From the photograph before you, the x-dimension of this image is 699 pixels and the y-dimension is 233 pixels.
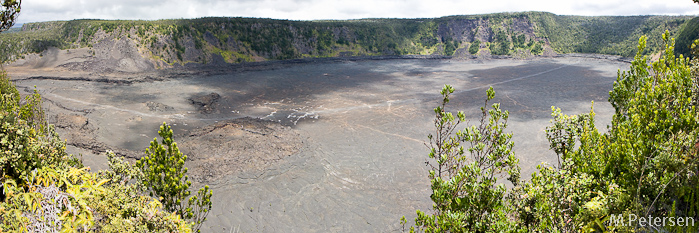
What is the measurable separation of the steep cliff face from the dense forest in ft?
0.53

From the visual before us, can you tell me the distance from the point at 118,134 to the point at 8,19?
19.0m

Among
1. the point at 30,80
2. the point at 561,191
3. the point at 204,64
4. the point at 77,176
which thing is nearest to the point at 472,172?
the point at 561,191

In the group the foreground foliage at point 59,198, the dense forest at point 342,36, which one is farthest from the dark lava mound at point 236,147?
the dense forest at point 342,36

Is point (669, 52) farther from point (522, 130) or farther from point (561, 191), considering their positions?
point (522, 130)

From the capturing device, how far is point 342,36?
88.5 m

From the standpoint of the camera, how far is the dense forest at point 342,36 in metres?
61.4

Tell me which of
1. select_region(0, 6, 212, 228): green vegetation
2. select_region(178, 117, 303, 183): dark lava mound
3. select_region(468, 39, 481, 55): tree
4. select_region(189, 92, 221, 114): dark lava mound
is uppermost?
select_region(468, 39, 481, 55): tree

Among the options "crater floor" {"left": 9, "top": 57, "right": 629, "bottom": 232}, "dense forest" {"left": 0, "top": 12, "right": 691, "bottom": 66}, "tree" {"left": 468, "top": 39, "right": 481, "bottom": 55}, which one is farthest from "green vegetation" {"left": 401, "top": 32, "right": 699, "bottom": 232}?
"tree" {"left": 468, "top": 39, "right": 481, "bottom": 55}

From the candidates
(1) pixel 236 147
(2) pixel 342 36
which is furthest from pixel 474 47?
(1) pixel 236 147

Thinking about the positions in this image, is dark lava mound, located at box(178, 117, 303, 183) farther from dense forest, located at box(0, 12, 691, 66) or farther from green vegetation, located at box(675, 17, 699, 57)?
green vegetation, located at box(675, 17, 699, 57)

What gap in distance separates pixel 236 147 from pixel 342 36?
66.5 m

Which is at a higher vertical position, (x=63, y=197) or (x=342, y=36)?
(x=342, y=36)

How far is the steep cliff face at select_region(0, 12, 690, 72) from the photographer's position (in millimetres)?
59375

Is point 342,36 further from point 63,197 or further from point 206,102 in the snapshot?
point 63,197
